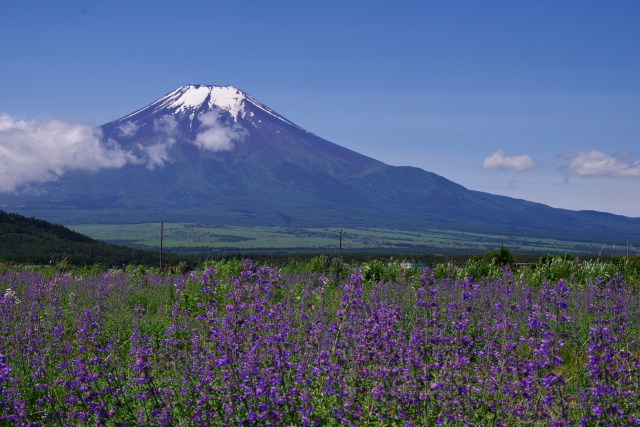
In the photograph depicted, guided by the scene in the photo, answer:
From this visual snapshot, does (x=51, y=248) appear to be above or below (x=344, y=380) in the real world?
below

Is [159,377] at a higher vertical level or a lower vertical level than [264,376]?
lower

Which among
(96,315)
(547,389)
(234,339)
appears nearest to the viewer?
(547,389)

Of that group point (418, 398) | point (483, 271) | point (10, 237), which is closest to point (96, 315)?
point (418, 398)

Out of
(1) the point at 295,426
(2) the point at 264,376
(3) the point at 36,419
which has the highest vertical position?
(2) the point at 264,376

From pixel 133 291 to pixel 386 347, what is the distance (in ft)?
35.1

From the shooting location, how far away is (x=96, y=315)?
9633 mm

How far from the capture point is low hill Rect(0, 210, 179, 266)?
31203 millimetres

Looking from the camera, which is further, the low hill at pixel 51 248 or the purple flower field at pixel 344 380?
the low hill at pixel 51 248

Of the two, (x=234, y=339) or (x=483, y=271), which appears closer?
(x=234, y=339)

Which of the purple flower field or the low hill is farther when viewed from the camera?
the low hill

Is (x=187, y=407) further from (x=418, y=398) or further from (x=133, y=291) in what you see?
(x=133, y=291)

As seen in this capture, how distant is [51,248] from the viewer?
114ft

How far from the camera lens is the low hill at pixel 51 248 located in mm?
31203

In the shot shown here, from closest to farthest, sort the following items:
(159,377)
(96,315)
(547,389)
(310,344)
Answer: (547,389) → (310,344) → (159,377) → (96,315)
